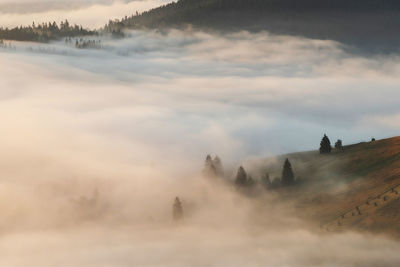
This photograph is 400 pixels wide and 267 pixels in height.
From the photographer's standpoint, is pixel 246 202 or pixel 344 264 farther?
pixel 246 202

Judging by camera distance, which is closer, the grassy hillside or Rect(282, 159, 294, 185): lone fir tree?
the grassy hillside

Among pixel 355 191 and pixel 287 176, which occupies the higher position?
pixel 287 176

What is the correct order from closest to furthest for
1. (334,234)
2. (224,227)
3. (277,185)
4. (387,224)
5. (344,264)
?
(344,264) → (387,224) → (334,234) → (224,227) → (277,185)

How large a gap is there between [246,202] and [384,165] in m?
43.6

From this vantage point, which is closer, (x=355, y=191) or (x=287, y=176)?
(x=355, y=191)

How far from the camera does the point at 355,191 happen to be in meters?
163

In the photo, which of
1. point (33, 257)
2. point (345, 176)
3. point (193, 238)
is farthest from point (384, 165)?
point (33, 257)

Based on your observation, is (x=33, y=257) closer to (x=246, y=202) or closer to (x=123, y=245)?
(x=123, y=245)

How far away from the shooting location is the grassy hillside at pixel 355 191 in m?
136

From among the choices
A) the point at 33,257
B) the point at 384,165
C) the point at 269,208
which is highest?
the point at 384,165

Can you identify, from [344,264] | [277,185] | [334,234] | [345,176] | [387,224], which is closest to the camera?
[344,264]

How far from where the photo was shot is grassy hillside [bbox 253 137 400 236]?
135500 millimetres

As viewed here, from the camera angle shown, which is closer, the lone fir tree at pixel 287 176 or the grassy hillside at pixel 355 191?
the grassy hillside at pixel 355 191

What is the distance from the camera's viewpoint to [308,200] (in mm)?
173125
